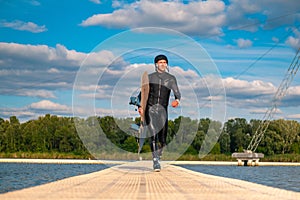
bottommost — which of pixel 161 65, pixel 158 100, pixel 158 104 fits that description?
pixel 158 104

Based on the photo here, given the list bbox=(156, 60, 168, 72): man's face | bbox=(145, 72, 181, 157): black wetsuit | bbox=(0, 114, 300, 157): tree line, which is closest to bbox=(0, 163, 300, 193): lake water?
bbox=(145, 72, 181, 157): black wetsuit

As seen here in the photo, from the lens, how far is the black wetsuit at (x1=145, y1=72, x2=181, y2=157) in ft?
43.9

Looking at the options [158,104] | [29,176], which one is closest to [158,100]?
[158,104]

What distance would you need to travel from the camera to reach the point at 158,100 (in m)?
13.4

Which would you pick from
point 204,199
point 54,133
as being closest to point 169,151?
point 204,199

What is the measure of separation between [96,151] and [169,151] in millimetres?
3606

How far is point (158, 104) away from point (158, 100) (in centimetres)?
11

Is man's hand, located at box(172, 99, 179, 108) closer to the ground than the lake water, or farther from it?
farther from it

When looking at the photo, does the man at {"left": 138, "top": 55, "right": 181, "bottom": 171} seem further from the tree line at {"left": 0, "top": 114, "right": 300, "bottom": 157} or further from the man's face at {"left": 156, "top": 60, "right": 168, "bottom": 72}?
the tree line at {"left": 0, "top": 114, "right": 300, "bottom": 157}

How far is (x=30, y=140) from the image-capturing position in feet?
320

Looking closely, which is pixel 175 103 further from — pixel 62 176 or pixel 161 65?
pixel 62 176

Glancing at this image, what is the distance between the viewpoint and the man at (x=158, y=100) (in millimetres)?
13383

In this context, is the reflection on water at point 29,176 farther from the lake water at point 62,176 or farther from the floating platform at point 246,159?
the floating platform at point 246,159

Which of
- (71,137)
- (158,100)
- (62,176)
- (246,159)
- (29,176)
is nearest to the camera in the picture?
(158,100)
